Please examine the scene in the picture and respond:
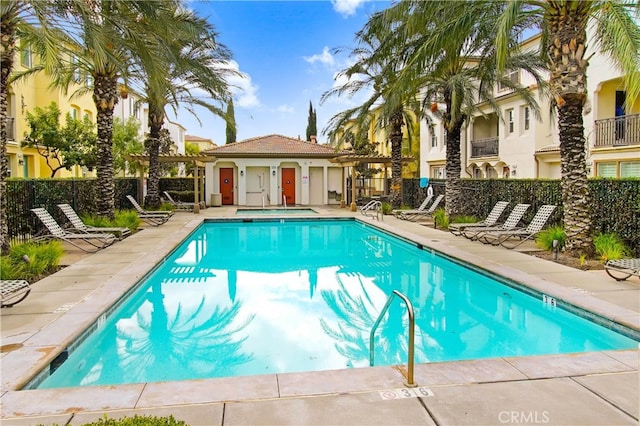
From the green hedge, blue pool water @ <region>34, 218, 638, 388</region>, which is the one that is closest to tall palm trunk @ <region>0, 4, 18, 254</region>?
blue pool water @ <region>34, 218, 638, 388</region>

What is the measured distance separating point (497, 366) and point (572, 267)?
5.85m

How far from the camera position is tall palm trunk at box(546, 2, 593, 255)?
32.6ft

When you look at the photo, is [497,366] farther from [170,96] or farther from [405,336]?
[170,96]

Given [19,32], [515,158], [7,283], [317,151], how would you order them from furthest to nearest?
[317,151], [515,158], [19,32], [7,283]

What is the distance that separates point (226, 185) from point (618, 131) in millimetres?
20787

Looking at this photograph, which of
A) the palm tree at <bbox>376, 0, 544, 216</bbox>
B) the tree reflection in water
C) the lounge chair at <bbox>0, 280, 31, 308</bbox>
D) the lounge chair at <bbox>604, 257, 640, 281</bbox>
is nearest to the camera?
the tree reflection in water

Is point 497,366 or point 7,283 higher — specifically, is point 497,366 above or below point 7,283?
below

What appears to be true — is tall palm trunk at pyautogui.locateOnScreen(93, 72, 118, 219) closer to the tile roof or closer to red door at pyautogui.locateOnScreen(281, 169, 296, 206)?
the tile roof

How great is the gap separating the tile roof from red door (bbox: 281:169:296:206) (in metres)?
1.30

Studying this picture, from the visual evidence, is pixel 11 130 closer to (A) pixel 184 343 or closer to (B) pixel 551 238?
(A) pixel 184 343

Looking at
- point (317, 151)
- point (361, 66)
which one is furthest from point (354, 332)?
point (317, 151)

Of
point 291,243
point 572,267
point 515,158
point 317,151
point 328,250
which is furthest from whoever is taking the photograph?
point 317,151

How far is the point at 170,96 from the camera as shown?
72.5 ft

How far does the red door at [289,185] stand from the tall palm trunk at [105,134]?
15.5 metres
